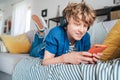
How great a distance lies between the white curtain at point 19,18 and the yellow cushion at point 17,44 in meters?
2.31

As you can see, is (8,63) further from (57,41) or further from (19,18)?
(19,18)

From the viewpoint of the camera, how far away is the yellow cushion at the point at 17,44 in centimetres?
200

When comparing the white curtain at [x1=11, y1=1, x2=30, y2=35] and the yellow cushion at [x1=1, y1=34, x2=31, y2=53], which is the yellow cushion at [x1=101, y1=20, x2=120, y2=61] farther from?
the white curtain at [x1=11, y1=1, x2=30, y2=35]

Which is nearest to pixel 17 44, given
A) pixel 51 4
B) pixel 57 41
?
pixel 57 41

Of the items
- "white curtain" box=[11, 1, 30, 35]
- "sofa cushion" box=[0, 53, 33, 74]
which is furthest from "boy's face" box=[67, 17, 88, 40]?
"white curtain" box=[11, 1, 30, 35]

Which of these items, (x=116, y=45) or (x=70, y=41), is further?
(x=70, y=41)

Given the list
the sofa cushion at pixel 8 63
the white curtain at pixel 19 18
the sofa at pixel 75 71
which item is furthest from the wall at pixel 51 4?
the sofa cushion at pixel 8 63

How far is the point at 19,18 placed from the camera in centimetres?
A: 465

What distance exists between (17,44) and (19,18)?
2751 mm

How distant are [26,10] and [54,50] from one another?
377 cm

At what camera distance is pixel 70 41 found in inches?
40.5

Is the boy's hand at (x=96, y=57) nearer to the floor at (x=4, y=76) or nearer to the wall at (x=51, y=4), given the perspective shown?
the floor at (x=4, y=76)

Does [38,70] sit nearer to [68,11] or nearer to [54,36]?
[54,36]

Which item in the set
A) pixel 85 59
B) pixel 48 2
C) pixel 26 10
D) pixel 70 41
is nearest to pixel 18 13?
pixel 26 10
